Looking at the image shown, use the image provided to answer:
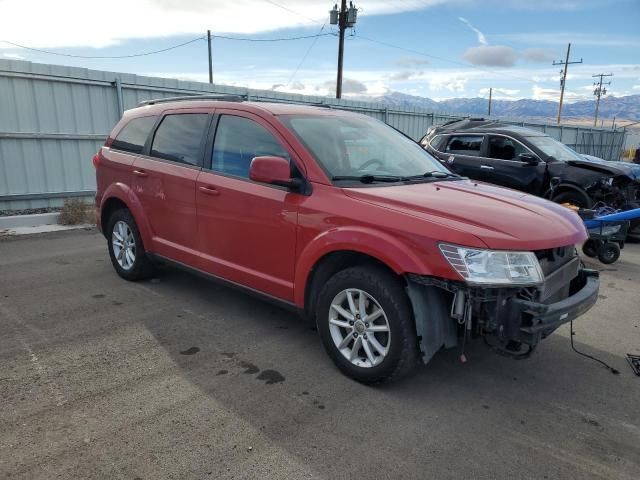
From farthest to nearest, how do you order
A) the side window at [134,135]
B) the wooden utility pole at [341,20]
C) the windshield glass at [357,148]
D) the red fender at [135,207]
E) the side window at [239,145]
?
the wooden utility pole at [341,20]
the side window at [134,135]
the red fender at [135,207]
the side window at [239,145]
the windshield glass at [357,148]

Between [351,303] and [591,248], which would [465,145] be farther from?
[351,303]

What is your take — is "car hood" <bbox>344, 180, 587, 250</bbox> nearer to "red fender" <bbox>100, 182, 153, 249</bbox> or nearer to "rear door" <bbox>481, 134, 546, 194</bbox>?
"red fender" <bbox>100, 182, 153, 249</bbox>

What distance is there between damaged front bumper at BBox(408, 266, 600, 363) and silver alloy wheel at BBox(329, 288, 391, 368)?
26cm

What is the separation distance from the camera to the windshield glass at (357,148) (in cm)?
361

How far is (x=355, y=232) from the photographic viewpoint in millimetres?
3092

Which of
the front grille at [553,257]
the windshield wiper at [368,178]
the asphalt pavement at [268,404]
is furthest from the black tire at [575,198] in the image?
the windshield wiper at [368,178]

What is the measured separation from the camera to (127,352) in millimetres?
3627

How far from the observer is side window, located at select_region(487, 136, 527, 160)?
8.79 metres

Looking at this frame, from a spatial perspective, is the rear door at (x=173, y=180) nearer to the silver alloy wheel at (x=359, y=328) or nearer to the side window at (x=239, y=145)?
the side window at (x=239, y=145)

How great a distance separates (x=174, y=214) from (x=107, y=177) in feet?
4.35

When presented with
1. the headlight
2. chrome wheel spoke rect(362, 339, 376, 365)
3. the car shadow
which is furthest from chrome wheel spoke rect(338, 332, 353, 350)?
the headlight

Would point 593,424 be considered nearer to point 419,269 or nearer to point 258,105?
point 419,269

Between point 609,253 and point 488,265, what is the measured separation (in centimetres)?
495

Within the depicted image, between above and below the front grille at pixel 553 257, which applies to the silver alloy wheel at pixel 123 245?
below
